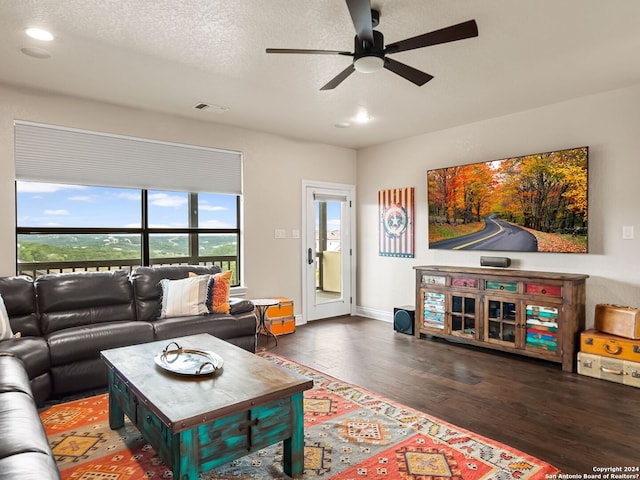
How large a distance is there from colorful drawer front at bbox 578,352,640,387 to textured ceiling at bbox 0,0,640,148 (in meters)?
2.43

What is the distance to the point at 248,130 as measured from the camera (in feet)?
17.3

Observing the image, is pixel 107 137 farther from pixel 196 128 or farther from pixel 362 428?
pixel 362 428

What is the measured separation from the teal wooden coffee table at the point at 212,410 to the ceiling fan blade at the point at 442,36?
1.96 m

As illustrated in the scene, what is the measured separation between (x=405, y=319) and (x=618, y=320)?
7.27 feet

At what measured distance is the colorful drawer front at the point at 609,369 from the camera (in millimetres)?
3314

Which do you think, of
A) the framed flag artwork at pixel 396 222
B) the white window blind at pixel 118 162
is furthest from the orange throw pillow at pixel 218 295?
the framed flag artwork at pixel 396 222

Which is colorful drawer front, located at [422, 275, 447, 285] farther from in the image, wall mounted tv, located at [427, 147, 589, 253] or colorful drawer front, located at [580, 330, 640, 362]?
colorful drawer front, located at [580, 330, 640, 362]

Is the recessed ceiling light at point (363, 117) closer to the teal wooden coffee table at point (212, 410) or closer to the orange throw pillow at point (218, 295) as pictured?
the orange throw pillow at point (218, 295)

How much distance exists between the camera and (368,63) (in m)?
2.51

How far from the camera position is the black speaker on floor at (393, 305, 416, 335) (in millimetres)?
5086

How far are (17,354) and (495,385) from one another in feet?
11.7

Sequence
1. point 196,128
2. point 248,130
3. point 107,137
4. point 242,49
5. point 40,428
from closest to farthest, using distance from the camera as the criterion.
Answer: point 40,428
point 242,49
point 107,137
point 196,128
point 248,130

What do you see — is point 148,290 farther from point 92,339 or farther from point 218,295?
point 92,339

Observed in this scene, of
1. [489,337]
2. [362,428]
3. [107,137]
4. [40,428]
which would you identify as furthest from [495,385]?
[107,137]
